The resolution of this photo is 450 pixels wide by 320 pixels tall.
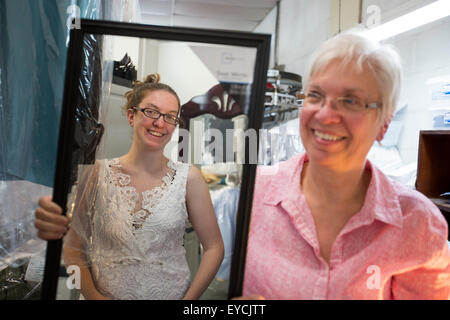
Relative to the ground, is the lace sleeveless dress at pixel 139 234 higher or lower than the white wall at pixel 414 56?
lower

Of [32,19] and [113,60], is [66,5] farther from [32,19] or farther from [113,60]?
[113,60]

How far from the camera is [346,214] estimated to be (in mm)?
777

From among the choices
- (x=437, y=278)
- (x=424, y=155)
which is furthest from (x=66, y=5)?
(x=424, y=155)

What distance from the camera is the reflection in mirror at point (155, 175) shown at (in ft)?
2.29

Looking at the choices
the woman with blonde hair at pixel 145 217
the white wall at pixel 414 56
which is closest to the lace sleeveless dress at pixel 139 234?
the woman with blonde hair at pixel 145 217

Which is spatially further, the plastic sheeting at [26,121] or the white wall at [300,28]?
the white wall at [300,28]

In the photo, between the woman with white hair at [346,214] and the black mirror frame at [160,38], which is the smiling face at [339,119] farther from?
the black mirror frame at [160,38]

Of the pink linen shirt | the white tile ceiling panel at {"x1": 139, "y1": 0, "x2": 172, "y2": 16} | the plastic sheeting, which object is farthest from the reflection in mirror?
the white tile ceiling panel at {"x1": 139, "y1": 0, "x2": 172, "y2": 16}

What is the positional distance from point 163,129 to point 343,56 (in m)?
0.42

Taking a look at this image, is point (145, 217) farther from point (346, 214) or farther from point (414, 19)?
point (414, 19)

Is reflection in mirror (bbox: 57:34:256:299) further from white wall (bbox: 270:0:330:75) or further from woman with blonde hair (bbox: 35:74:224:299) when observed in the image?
white wall (bbox: 270:0:330:75)

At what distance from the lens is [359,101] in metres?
0.70

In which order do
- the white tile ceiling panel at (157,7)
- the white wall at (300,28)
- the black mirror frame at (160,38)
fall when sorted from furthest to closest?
the white wall at (300,28) → the white tile ceiling panel at (157,7) → the black mirror frame at (160,38)

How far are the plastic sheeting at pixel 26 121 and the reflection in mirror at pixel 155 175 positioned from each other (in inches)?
12.4
